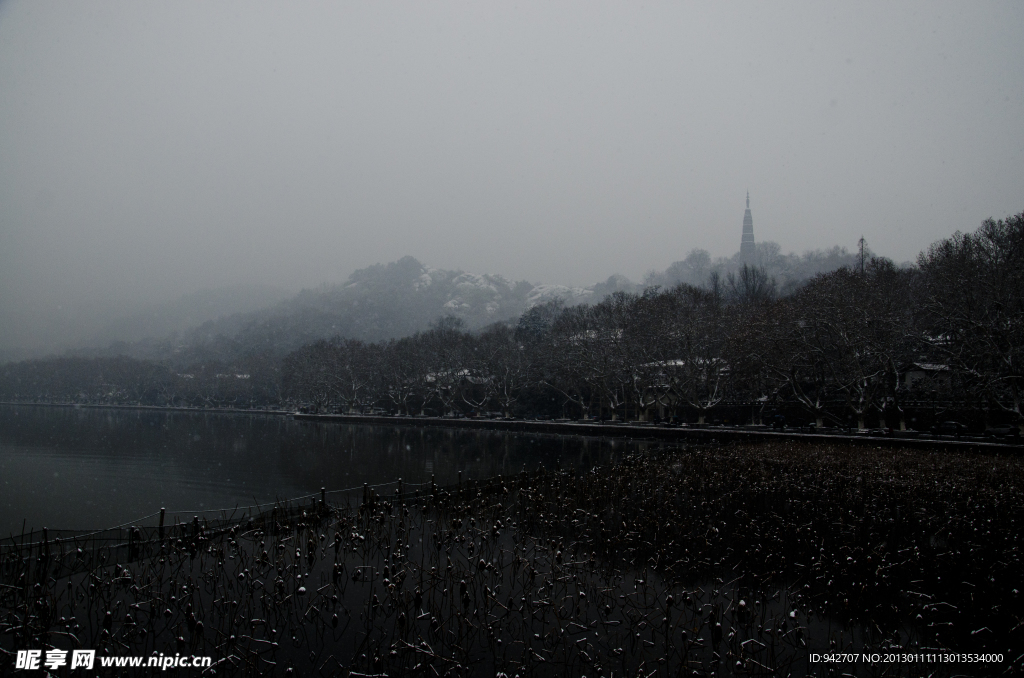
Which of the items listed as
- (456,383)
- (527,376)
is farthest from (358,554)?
(456,383)

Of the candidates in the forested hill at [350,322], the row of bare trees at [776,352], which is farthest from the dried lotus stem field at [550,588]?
the forested hill at [350,322]

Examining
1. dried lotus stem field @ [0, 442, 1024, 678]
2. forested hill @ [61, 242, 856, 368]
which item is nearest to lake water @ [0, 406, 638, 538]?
dried lotus stem field @ [0, 442, 1024, 678]

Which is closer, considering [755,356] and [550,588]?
[550,588]

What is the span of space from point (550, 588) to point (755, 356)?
37.1 m

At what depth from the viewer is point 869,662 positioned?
287 inches

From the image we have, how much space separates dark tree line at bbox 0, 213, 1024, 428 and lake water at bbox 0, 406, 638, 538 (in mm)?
11528

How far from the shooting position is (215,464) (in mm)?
31719

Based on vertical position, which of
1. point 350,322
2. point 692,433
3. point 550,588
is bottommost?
point 692,433

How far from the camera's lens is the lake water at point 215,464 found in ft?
66.6

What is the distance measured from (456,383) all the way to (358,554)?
5925cm

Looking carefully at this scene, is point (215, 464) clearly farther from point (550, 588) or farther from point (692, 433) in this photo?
point (692, 433)

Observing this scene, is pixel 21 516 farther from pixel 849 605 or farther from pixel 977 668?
pixel 977 668

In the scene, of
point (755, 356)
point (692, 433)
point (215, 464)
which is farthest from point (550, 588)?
point (755, 356)

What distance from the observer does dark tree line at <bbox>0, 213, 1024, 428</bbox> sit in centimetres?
3372
